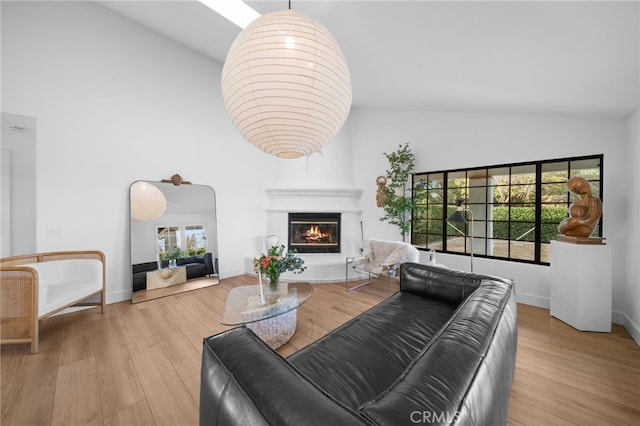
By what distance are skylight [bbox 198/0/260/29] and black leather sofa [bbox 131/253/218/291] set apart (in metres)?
3.18

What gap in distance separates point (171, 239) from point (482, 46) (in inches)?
162

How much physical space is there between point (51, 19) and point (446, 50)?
4.19 metres

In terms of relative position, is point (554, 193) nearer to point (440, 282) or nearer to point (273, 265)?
point (440, 282)

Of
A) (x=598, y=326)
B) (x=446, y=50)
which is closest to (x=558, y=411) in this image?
(x=598, y=326)

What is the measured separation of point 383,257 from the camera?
3.53m

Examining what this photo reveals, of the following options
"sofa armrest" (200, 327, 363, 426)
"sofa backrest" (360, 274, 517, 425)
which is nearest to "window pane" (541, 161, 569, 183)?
"sofa backrest" (360, 274, 517, 425)

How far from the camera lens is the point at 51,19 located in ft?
8.98

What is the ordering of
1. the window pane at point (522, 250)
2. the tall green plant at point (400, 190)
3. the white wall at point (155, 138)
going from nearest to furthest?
the white wall at point (155, 138)
the window pane at point (522, 250)
the tall green plant at point (400, 190)

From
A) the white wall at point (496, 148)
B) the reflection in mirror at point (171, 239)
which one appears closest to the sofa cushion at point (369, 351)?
the white wall at point (496, 148)

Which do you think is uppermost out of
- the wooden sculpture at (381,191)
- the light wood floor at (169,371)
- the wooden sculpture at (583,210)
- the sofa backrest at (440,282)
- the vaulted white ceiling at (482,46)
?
the vaulted white ceiling at (482,46)

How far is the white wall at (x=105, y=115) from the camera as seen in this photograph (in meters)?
2.67

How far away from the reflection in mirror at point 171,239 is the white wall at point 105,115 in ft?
0.48

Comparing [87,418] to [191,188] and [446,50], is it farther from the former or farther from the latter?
[446,50]

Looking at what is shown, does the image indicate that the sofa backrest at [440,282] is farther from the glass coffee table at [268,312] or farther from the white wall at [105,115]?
the white wall at [105,115]
